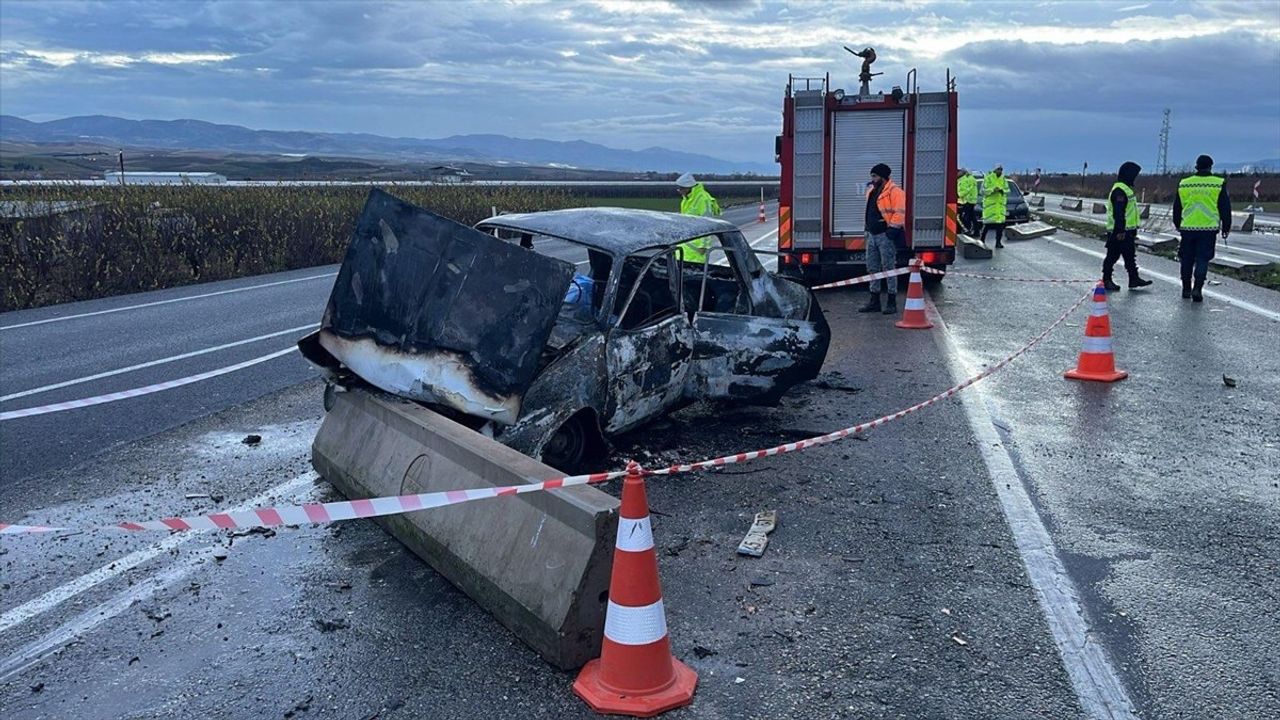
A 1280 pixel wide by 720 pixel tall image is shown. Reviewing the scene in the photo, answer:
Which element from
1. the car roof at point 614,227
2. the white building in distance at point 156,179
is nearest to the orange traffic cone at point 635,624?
the car roof at point 614,227

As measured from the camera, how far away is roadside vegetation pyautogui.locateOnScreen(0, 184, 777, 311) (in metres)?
14.8

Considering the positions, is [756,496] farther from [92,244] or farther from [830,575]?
[92,244]

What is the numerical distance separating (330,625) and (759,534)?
2132mm

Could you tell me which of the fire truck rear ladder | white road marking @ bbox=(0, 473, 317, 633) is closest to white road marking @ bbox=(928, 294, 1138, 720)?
white road marking @ bbox=(0, 473, 317, 633)

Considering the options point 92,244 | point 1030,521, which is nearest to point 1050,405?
point 1030,521

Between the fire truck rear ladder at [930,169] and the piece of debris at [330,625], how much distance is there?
479 inches

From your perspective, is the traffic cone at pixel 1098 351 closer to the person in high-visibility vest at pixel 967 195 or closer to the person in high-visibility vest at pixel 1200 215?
the person in high-visibility vest at pixel 1200 215

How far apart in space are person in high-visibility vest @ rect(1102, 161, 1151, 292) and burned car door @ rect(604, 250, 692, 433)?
9717mm

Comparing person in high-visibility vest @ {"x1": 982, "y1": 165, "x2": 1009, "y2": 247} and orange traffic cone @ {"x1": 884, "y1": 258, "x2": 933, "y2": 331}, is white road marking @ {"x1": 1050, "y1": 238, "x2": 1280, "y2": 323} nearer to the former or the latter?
orange traffic cone @ {"x1": 884, "y1": 258, "x2": 933, "y2": 331}

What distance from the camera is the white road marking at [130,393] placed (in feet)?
22.7

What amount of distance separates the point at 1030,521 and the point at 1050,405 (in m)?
2.88

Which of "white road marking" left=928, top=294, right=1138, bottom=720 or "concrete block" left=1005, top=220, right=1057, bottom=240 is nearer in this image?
"white road marking" left=928, top=294, right=1138, bottom=720

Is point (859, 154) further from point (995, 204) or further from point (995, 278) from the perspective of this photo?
point (995, 204)

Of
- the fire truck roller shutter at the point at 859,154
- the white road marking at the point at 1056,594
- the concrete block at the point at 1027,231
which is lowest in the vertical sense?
the white road marking at the point at 1056,594
